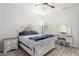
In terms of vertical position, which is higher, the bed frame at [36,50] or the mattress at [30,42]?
the mattress at [30,42]

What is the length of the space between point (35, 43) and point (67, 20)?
1.05 meters

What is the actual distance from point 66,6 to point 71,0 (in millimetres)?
244

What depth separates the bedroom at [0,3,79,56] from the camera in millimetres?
1502

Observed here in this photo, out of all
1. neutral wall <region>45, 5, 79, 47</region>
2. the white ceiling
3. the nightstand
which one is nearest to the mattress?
the nightstand

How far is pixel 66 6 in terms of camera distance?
1568 millimetres

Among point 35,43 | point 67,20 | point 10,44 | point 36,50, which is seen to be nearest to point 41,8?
point 67,20

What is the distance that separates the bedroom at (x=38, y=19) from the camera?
1502 millimetres

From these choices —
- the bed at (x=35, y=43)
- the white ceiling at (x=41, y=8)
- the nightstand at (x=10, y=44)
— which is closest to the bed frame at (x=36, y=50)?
the bed at (x=35, y=43)

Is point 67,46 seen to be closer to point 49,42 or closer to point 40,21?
point 49,42

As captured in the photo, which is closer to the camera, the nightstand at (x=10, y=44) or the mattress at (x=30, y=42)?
the mattress at (x=30, y=42)

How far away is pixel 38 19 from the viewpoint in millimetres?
1665

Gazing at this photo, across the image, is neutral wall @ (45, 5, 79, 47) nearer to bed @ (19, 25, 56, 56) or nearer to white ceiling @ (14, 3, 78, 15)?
white ceiling @ (14, 3, 78, 15)

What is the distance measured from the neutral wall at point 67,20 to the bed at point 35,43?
31cm

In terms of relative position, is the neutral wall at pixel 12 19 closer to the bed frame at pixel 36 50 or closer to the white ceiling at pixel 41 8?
the white ceiling at pixel 41 8
